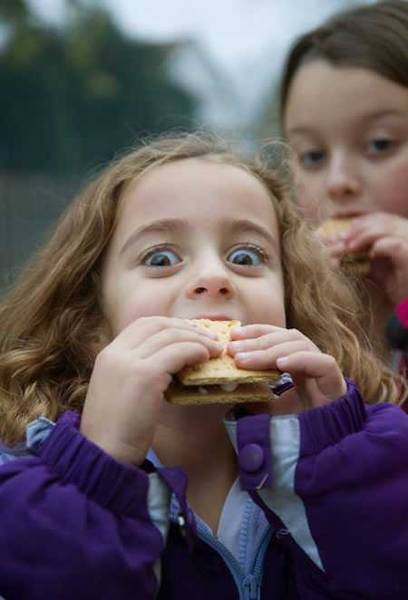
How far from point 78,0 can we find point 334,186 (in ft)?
35.3

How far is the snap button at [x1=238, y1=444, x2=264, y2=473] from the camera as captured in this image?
1.69 metres

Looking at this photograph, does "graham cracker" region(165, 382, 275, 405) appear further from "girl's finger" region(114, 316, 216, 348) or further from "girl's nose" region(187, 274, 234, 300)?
"girl's nose" region(187, 274, 234, 300)

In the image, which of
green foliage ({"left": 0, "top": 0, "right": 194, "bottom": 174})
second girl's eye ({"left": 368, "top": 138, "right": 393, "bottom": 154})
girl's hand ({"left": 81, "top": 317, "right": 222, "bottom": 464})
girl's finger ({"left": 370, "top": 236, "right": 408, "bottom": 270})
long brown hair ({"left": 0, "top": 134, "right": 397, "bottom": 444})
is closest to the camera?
girl's hand ({"left": 81, "top": 317, "right": 222, "bottom": 464})

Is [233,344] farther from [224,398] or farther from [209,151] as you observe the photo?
[209,151]

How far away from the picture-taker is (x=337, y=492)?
65.3 inches

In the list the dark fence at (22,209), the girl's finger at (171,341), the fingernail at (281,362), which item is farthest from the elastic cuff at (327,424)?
the dark fence at (22,209)

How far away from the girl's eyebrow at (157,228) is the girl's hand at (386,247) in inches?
39.1

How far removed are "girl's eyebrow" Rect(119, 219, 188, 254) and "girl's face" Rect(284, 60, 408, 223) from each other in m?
1.10

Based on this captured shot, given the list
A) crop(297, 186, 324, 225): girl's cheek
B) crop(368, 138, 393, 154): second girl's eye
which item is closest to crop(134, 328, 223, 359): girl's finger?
crop(297, 186, 324, 225): girl's cheek

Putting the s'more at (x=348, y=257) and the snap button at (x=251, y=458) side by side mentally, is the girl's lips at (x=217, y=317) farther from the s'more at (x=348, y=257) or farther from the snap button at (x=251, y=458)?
the s'more at (x=348, y=257)

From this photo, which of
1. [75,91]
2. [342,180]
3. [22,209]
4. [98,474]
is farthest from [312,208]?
[75,91]

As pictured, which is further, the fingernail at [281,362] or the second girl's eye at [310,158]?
the second girl's eye at [310,158]

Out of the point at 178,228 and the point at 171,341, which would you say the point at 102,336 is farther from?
the point at 171,341

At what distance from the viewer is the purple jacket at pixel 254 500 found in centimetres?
151
